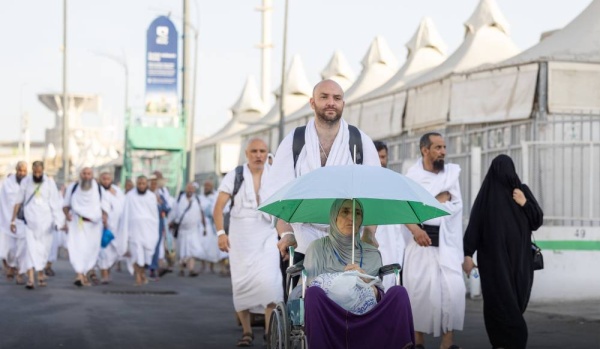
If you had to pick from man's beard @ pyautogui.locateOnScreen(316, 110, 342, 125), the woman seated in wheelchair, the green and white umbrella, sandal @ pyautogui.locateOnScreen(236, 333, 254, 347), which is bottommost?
sandal @ pyautogui.locateOnScreen(236, 333, 254, 347)

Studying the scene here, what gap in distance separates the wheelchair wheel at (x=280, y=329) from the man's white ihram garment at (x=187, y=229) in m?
19.3

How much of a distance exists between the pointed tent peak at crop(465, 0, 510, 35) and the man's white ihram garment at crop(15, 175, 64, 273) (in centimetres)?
1584

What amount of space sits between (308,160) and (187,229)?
19.1 meters

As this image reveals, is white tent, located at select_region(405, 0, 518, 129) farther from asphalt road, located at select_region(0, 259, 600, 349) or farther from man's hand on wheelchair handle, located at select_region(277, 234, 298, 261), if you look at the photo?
man's hand on wheelchair handle, located at select_region(277, 234, 298, 261)

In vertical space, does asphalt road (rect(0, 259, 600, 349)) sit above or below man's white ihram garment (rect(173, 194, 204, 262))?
below

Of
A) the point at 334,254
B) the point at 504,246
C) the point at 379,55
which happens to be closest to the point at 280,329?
the point at 334,254

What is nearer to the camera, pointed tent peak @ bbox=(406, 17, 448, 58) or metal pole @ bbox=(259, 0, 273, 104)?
pointed tent peak @ bbox=(406, 17, 448, 58)

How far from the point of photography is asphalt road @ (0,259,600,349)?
1192 cm

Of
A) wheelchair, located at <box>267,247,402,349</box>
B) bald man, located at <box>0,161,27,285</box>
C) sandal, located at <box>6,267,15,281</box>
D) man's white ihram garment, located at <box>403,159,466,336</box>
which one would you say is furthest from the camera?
sandal, located at <box>6,267,15,281</box>

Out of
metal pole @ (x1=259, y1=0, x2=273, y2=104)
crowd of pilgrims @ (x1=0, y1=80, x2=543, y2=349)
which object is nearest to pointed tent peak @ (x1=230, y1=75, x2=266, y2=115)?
metal pole @ (x1=259, y1=0, x2=273, y2=104)

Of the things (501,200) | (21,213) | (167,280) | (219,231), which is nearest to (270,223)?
(219,231)

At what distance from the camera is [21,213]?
2080 centimetres

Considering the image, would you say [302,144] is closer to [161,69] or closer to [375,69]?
[161,69]

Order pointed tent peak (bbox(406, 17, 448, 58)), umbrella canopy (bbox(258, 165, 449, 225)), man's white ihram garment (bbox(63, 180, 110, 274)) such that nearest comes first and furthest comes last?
1. umbrella canopy (bbox(258, 165, 449, 225))
2. man's white ihram garment (bbox(63, 180, 110, 274))
3. pointed tent peak (bbox(406, 17, 448, 58))
